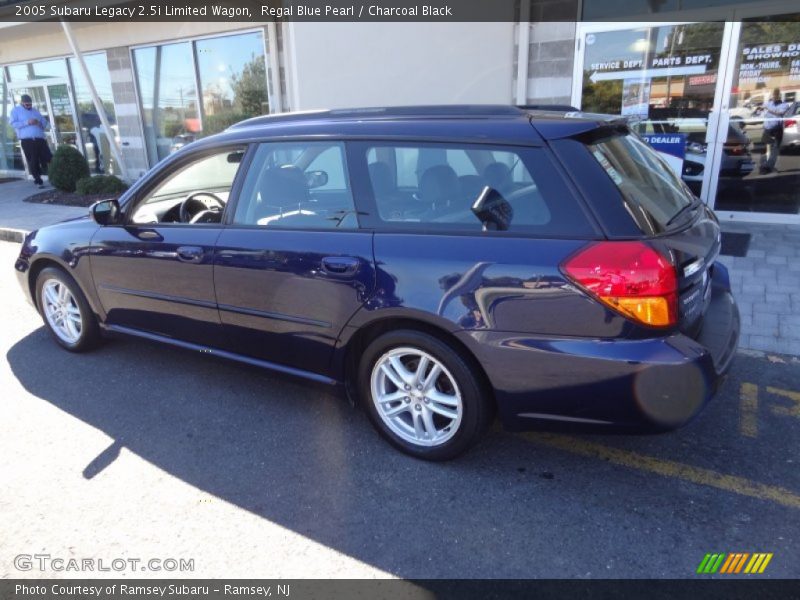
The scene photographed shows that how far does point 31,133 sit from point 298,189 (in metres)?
12.5

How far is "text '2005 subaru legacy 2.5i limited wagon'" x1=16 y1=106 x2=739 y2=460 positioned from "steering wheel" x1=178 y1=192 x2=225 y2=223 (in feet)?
0.60

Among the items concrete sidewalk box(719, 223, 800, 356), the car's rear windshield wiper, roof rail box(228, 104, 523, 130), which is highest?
roof rail box(228, 104, 523, 130)

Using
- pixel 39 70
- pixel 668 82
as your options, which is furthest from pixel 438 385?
pixel 39 70

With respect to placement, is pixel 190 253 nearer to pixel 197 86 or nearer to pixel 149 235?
pixel 149 235

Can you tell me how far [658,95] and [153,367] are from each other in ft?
21.7

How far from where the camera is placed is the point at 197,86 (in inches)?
439

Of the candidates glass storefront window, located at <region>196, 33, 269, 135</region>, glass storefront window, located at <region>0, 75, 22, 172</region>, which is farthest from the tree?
glass storefront window, located at <region>0, 75, 22, 172</region>

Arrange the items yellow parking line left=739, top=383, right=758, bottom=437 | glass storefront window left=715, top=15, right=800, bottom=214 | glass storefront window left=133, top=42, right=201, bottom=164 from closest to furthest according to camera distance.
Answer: yellow parking line left=739, top=383, right=758, bottom=437
glass storefront window left=715, top=15, right=800, bottom=214
glass storefront window left=133, top=42, right=201, bottom=164

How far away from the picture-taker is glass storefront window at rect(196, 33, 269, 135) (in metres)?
10.3

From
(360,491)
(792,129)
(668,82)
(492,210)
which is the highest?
(668,82)

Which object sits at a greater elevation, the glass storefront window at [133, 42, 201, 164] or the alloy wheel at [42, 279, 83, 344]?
the glass storefront window at [133, 42, 201, 164]

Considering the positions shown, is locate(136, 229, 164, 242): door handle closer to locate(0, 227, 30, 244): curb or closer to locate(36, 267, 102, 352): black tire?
locate(36, 267, 102, 352): black tire

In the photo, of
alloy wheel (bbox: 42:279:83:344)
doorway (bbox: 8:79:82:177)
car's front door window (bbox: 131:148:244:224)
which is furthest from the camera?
doorway (bbox: 8:79:82:177)

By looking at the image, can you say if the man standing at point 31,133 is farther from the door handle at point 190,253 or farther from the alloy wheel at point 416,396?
the alloy wheel at point 416,396
